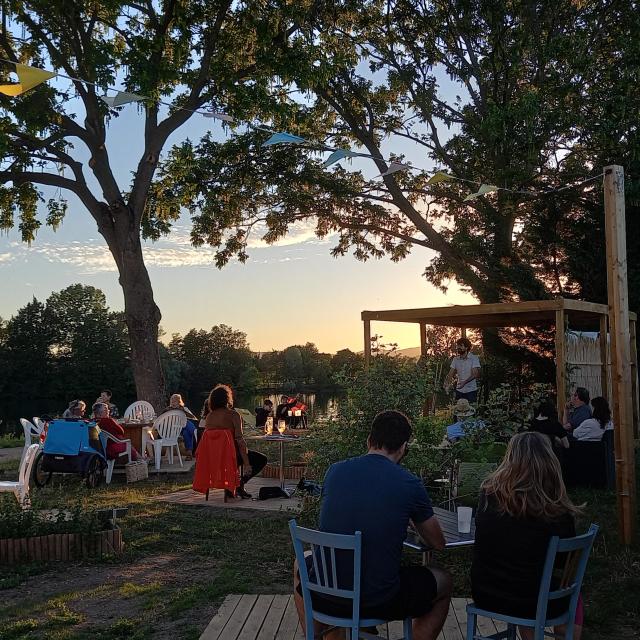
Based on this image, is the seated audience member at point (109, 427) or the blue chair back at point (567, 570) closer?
the blue chair back at point (567, 570)

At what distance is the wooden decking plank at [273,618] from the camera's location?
12.4 feet

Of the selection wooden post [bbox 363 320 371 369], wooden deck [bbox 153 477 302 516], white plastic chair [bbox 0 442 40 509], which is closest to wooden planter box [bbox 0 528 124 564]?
white plastic chair [bbox 0 442 40 509]

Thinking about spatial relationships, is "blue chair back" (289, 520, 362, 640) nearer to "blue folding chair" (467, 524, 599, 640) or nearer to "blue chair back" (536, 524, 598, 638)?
"blue folding chair" (467, 524, 599, 640)

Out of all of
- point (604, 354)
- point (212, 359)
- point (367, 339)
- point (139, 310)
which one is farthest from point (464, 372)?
point (212, 359)

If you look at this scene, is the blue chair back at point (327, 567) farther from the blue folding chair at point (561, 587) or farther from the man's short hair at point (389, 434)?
the blue folding chair at point (561, 587)

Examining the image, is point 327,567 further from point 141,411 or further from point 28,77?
point 141,411

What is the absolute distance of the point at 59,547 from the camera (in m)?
5.72

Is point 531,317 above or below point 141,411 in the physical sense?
above

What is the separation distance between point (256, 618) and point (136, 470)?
624cm

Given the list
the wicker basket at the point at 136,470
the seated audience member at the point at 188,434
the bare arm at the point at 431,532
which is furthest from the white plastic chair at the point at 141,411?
the bare arm at the point at 431,532

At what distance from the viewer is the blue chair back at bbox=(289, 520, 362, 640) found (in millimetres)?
2832

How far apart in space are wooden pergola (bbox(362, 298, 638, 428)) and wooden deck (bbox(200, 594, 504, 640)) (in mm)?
5388

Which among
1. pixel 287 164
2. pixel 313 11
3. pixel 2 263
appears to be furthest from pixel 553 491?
pixel 2 263

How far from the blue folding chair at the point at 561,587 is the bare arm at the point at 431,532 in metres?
0.31
